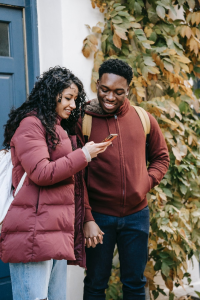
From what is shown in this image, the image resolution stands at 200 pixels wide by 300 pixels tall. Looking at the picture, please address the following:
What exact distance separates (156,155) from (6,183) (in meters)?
1.05

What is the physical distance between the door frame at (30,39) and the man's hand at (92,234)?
4.02 feet

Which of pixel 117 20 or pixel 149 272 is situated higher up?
pixel 117 20

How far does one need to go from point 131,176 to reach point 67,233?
1.96 ft

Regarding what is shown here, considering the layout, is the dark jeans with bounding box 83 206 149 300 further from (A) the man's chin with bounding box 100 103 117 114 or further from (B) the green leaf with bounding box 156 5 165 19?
(B) the green leaf with bounding box 156 5 165 19

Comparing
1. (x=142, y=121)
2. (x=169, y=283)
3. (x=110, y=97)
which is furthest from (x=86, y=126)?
(x=169, y=283)

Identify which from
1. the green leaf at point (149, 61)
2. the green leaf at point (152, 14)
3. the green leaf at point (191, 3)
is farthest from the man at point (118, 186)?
the green leaf at point (191, 3)

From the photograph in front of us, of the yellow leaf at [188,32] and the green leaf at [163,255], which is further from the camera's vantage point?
the yellow leaf at [188,32]

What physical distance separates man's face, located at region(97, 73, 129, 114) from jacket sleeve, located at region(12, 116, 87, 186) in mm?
527

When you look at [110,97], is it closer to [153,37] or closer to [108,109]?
[108,109]

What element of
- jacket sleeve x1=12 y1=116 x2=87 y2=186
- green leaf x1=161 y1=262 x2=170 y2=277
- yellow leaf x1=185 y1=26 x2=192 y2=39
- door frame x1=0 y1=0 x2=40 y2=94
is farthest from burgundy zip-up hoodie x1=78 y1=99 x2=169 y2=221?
yellow leaf x1=185 y1=26 x2=192 y2=39

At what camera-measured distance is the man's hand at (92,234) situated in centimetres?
206

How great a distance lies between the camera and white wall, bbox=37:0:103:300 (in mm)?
2682

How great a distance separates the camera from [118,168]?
2.17m

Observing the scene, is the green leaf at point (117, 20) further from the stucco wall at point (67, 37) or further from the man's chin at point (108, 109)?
the man's chin at point (108, 109)
